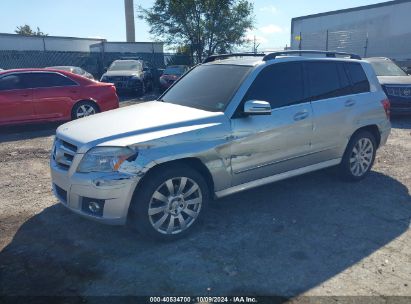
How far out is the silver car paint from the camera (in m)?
3.50

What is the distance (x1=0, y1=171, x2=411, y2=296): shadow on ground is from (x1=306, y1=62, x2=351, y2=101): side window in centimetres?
141

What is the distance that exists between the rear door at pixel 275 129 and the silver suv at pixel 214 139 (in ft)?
0.04

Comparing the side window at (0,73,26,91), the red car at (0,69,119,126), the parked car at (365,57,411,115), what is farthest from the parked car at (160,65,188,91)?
the parked car at (365,57,411,115)

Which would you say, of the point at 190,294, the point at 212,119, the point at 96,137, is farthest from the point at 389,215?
the point at 96,137

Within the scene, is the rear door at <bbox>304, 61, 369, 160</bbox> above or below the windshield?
below

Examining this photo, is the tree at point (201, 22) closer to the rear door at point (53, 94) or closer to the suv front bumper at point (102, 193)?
the rear door at point (53, 94)

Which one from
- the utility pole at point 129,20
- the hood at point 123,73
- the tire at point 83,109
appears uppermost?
the utility pole at point 129,20

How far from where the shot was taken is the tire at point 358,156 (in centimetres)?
532

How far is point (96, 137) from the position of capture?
362 cm

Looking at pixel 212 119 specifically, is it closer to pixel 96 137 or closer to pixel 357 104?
pixel 96 137

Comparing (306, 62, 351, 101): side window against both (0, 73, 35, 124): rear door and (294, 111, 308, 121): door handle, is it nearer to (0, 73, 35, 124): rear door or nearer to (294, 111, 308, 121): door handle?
(294, 111, 308, 121): door handle

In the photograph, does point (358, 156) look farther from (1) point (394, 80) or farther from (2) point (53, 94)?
(2) point (53, 94)

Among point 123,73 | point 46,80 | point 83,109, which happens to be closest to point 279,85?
point 83,109

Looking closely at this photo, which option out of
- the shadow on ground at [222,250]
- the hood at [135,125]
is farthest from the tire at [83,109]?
the hood at [135,125]
